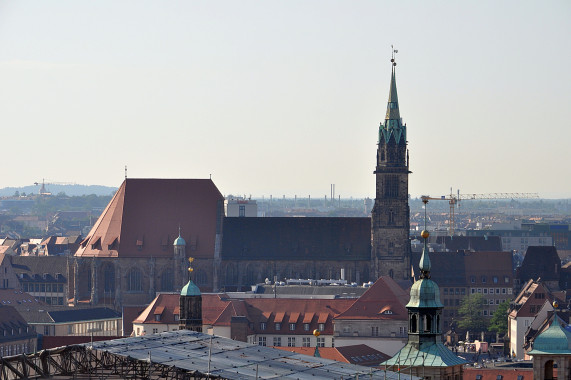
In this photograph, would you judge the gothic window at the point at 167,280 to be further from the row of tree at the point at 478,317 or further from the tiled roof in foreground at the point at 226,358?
the tiled roof in foreground at the point at 226,358

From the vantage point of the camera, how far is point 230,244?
182m

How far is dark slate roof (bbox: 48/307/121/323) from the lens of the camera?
572ft

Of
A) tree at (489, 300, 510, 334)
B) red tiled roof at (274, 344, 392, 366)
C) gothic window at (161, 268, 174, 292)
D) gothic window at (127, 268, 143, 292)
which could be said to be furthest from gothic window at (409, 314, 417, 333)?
gothic window at (127, 268, 143, 292)

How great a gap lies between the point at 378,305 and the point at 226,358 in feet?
258

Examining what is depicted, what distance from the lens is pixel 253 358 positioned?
76.7 meters

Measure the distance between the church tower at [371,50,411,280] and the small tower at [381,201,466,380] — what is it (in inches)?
3310

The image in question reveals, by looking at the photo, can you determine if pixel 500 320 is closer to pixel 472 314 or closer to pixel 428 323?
pixel 472 314

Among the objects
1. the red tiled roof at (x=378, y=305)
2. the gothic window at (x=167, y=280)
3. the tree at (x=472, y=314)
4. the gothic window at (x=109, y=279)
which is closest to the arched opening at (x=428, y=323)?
the red tiled roof at (x=378, y=305)

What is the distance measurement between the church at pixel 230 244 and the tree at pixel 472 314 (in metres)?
14.1

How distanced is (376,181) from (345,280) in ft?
31.5

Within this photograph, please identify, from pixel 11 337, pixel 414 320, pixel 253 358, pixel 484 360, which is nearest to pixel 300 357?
pixel 253 358

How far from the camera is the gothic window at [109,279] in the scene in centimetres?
18012

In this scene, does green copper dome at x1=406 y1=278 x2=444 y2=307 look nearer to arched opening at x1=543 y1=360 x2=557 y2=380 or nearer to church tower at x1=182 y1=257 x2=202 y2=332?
arched opening at x1=543 y1=360 x2=557 y2=380

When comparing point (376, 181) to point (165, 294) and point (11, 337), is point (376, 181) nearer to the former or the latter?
point (165, 294)
